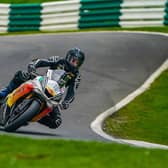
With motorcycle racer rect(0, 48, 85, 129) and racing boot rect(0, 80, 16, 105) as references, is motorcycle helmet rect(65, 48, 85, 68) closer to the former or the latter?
motorcycle racer rect(0, 48, 85, 129)

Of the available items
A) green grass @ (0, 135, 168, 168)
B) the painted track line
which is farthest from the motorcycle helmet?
green grass @ (0, 135, 168, 168)

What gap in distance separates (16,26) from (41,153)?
63.7 ft

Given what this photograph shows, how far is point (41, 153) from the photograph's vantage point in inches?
361

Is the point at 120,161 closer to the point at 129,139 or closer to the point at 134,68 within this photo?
the point at 129,139

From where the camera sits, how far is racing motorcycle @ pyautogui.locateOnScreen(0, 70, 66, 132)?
1226 centimetres

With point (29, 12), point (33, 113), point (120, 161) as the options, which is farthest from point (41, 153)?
point (29, 12)

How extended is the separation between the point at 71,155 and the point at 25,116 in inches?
125

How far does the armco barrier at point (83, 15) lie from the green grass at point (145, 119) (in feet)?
27.6

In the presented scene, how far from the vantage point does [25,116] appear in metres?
12.2

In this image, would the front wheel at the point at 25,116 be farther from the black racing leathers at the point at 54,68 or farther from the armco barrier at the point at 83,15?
the armco barrier at the point at 83,15

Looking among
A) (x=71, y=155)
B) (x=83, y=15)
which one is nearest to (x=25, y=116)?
(x=71, y=155)

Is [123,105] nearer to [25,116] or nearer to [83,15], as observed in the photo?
[25,116]

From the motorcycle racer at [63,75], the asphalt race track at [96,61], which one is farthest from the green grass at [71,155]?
the asphalt race track at [96,61]

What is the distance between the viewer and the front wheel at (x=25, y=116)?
12.2 metres
